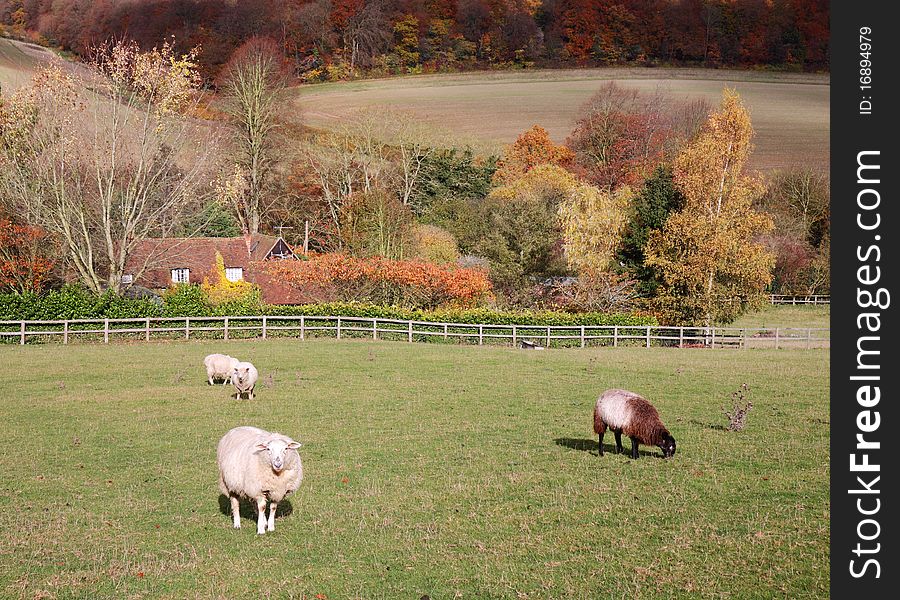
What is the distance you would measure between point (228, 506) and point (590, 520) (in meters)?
5.03

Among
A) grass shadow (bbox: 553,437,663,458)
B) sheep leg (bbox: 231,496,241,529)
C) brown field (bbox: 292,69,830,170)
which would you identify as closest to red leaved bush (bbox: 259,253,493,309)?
grass shadow (bbox: 553,437,663,458)

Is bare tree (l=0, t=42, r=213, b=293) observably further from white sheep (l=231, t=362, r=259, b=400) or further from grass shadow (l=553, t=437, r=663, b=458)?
grass shadow (l=553, t=437, r=663, b=458)

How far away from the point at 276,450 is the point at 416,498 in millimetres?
2929

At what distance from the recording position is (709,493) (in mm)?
11867

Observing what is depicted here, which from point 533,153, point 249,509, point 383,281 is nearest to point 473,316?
point 383,281

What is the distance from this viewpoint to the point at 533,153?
84625mm

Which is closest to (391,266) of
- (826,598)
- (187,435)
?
(187,435)

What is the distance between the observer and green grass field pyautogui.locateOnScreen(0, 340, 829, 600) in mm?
8688

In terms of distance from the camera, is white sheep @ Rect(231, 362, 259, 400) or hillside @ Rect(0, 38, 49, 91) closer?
white sheep @ Rect(231, 362, 259, 400)

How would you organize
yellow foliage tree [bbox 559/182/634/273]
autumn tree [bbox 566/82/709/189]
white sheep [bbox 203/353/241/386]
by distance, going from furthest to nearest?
autumn tree [bbox 566/82/709/189] → yellow foliage tree [bbox 559/182/634/273] → white sheep [bbox 203/353/241/386]

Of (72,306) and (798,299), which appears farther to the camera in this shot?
(798,299)

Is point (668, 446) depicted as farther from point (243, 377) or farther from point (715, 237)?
point (715, 237)

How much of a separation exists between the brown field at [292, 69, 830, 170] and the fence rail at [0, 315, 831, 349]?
46.3m

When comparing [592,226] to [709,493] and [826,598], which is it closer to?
[709,493]
